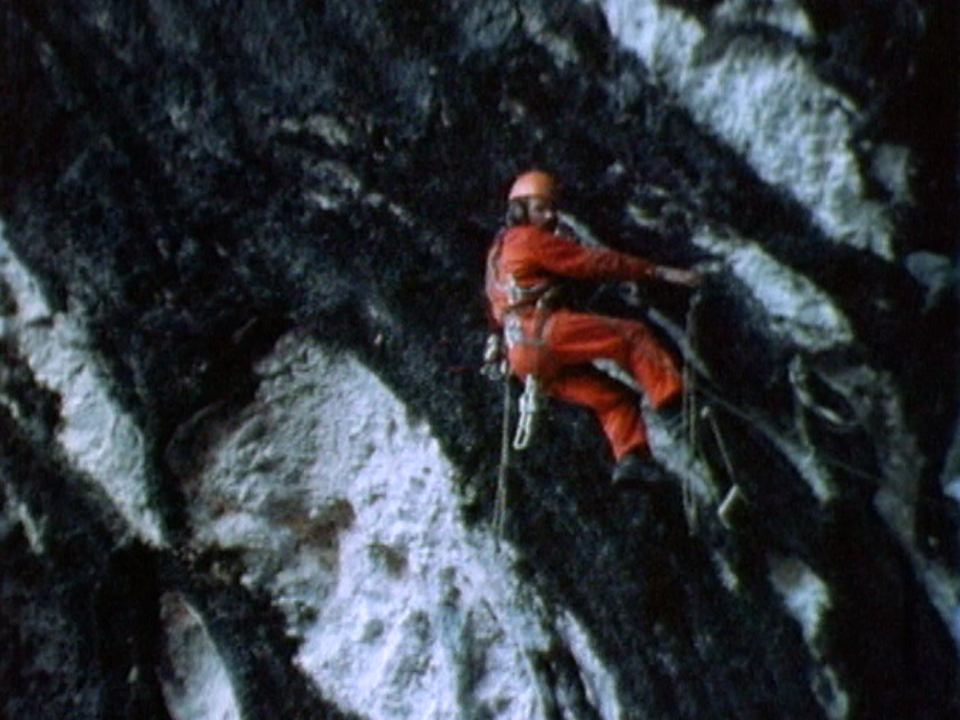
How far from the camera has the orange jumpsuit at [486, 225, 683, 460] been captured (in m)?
4.42

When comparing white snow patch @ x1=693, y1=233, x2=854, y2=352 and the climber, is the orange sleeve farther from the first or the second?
white snow patch @ x1=693, y1=233, x2=854, y2=352

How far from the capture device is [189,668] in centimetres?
540

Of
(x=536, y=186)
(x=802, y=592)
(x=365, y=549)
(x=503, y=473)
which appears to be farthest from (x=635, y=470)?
(x=365, y=549)

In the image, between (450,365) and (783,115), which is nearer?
(783,115)

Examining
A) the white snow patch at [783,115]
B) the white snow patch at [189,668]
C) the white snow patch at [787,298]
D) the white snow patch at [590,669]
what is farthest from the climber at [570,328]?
the white snow patch at [189,668]

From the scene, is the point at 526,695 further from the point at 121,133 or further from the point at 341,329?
the point at 121,133

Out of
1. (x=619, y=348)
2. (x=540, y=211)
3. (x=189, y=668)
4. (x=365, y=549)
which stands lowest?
(x=189, y=668)

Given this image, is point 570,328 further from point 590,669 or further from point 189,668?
point 189,668

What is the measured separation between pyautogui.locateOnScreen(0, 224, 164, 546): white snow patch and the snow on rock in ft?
0.61

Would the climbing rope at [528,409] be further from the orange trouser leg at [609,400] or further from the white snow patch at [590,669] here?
the white snow patch at [590,669]

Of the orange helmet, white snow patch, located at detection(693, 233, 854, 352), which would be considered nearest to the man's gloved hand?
the orange helmet

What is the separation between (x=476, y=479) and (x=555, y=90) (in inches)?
42.3

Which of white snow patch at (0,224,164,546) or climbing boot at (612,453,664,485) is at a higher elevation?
white snow patch at (0,224,164,546)

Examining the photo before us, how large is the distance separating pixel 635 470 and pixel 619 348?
0.32 metres
